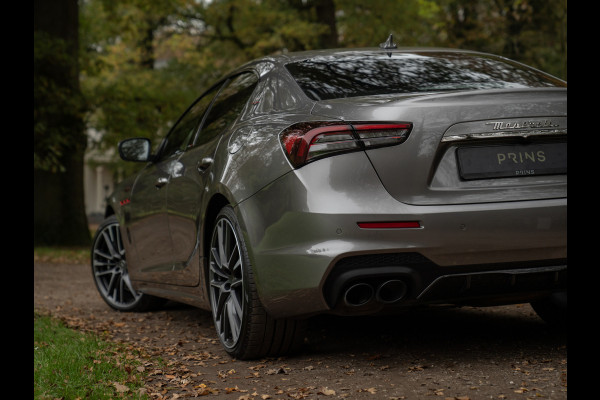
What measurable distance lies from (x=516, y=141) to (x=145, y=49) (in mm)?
27271

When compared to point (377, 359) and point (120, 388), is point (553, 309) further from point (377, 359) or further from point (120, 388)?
point (120, 388)

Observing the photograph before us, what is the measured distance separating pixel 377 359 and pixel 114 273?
134 inches

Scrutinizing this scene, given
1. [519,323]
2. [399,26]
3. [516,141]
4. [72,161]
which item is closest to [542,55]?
[399,26]

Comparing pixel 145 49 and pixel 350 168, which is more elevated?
pixel 145 49

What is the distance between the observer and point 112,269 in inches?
289

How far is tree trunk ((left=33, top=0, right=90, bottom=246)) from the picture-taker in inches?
691

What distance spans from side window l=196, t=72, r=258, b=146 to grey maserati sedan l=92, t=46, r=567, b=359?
1.57 feet

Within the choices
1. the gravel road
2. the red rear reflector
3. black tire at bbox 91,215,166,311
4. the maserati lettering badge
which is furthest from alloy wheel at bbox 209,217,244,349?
black tire at bbox 91,215,166,311

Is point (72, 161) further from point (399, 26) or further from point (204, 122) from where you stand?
point (204, 122)

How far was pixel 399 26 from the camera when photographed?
80.6 ft

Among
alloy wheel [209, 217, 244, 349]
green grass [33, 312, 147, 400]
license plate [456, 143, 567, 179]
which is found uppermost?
license plate [456, 143, 567, 179]

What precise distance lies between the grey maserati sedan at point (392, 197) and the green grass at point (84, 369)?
27.3 inches

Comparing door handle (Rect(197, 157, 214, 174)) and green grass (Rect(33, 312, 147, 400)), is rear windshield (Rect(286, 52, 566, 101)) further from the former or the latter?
green grass (Rect(33, 312, 147, 400))

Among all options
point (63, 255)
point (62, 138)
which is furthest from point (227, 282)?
point (62, 138)
